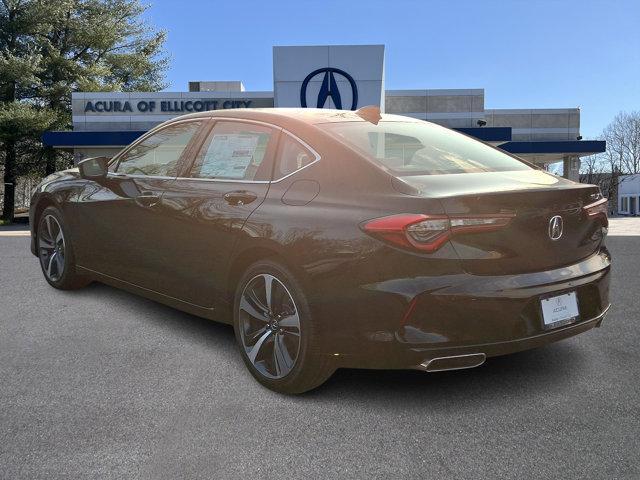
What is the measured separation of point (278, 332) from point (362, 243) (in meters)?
0.80

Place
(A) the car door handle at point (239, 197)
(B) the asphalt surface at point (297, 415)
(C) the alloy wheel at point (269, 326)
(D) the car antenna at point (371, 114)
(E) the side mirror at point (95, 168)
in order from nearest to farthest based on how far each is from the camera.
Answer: (B) the asphalt surface at point (297, 415), (C) the alloy wheel at point (269, 326), (A) the car door handle at point (239, 197), (D) the car antenna at point (371, 114), (E) the side mirror at point (95, 168)

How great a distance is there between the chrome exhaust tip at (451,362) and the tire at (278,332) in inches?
20.3

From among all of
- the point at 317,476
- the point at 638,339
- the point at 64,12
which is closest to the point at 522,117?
the point at 64,12

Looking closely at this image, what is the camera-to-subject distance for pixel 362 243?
295 cm

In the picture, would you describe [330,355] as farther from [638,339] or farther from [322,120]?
[638,339]

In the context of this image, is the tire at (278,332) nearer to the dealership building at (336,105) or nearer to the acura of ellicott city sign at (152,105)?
the dealership building at (336,105)

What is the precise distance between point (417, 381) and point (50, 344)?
2.62 metres

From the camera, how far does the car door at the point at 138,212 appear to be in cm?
430

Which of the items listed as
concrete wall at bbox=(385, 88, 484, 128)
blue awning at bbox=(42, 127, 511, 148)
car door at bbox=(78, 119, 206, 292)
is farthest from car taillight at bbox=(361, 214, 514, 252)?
concrete wall at bbox=(385, 88, 484, 128)

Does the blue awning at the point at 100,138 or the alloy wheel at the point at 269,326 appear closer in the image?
the alloy wheel at the point at 269,326

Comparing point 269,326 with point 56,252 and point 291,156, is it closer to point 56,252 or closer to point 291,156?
point 291,156

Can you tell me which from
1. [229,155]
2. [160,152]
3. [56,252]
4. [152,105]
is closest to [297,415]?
[229,155]

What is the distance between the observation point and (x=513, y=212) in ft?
9.74

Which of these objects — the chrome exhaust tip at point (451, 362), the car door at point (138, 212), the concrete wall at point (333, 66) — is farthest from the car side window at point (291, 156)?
the concrete wall at point (333, 66)
